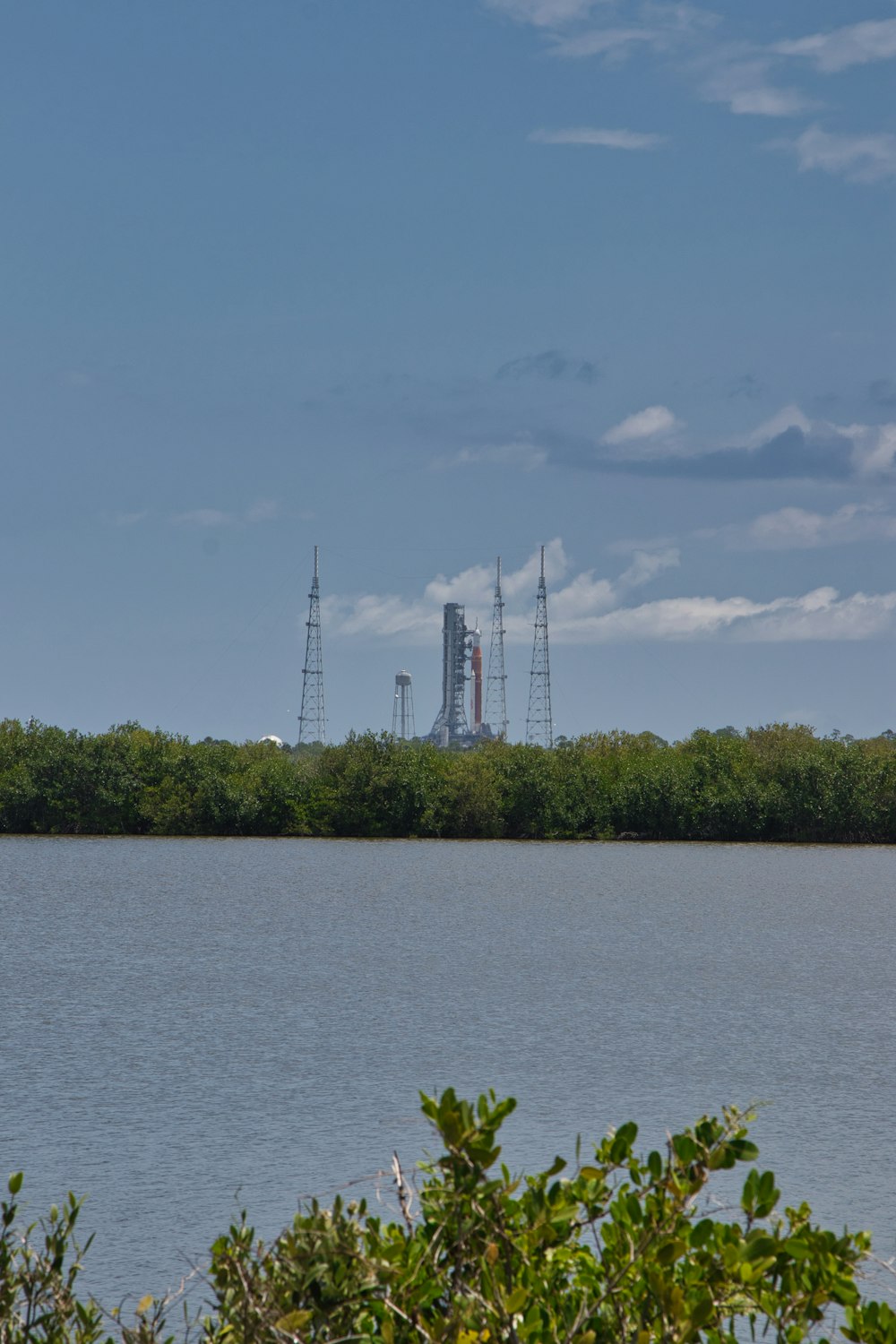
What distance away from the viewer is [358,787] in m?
81.2

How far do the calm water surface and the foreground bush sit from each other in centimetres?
571

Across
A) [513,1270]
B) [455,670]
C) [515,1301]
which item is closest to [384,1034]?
[513,1270]

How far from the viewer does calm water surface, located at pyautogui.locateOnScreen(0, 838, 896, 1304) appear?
43.8 feet

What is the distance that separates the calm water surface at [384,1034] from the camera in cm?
1336

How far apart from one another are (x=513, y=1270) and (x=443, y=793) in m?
75.1

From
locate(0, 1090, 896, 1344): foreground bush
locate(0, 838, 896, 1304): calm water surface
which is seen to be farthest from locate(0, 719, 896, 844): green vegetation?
locate(0, 1090, 896, 1344): foreground bush

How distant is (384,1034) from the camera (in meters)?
21.5

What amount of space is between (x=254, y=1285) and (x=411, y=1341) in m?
0.56

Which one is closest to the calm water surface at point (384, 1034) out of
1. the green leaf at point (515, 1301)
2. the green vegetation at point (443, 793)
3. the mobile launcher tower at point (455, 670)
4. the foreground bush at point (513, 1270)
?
the foreground bush at point (513, 1270)

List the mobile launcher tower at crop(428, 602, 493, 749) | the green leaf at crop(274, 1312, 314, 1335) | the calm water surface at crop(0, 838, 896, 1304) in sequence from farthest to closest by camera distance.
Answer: the mobile launcher tower at crop(428, 602, 493, 749) < the calm water surface at crop(0, 838, 896, 1304) < the green leaf at crop(274, 1312, 314, 1335)

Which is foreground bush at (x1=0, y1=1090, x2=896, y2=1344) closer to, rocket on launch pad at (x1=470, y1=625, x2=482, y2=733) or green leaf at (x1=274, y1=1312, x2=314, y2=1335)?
green leaf at (x1=274, y1=1312, x2=314, y2=1335)

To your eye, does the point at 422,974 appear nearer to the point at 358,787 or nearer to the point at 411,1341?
the point at 411,1341

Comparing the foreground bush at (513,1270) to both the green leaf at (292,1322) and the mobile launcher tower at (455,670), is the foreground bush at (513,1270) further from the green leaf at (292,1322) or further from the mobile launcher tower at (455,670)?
the mobile launcher tower at (455,670)

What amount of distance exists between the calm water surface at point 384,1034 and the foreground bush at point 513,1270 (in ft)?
18.7
